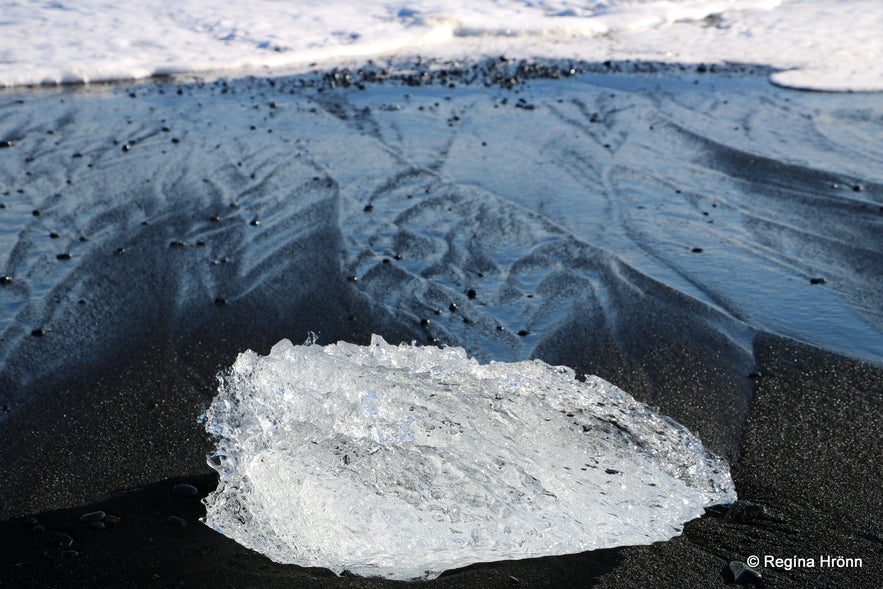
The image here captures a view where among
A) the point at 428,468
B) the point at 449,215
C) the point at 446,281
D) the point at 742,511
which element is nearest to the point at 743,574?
the point at 742,511

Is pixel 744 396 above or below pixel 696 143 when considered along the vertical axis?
below

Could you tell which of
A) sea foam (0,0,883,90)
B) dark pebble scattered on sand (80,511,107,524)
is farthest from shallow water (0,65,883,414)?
sea foam (0,0,883,90)

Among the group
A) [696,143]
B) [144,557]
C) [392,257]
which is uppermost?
[696,143]

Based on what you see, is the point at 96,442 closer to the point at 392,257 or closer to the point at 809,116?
the point at 392,257

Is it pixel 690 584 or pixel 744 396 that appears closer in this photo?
pixel 690 584

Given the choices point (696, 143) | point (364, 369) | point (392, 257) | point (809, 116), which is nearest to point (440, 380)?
point (364, 369)

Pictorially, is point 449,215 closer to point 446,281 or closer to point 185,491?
point 446,281

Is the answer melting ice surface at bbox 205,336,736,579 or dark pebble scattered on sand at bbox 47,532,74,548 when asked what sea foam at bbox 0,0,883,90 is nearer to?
melting ice surface at bbox 205,336,736,579
